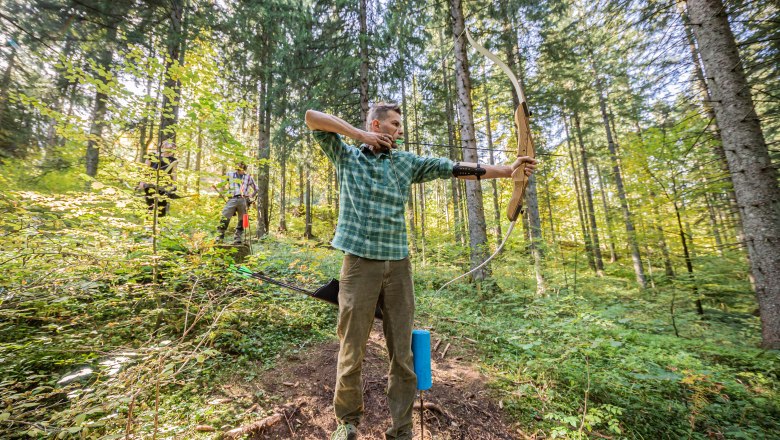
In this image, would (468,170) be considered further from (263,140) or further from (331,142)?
(263,140)

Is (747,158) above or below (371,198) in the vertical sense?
above

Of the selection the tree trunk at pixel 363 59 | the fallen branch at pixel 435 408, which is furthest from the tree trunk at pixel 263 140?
the fallen branch at pixel 435 408

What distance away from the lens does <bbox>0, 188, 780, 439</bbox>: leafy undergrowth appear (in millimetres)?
2045

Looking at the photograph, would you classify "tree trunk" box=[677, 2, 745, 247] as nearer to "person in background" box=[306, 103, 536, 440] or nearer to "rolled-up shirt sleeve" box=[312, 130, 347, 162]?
"person in background" box=[306, 103, 536, 440]

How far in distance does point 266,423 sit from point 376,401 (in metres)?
0.94

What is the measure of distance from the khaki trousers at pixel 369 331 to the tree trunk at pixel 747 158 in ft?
16.6

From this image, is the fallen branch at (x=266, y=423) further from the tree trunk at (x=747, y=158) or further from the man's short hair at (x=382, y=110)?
the tree trunk at (x=747, y=158)

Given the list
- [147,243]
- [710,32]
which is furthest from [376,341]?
[710,32]

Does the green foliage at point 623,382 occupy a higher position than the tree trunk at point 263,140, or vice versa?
the tree trunk at point 263,140

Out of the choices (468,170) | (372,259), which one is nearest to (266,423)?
(372,259)

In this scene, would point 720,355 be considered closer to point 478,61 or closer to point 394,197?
point 394,197

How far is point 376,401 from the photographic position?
8.38 feet

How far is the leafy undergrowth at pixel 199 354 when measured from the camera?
2.04m

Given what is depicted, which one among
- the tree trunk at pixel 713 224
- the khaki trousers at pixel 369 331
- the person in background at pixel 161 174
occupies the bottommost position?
the khaki trousers at pixel 369 331
